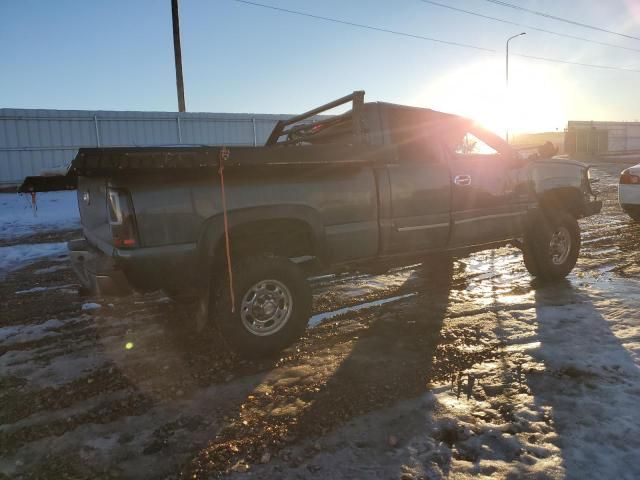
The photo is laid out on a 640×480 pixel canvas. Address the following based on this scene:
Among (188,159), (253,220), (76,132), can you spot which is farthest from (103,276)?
(76,132)

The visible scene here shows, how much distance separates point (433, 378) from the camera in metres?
3.11

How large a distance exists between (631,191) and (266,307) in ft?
29.3

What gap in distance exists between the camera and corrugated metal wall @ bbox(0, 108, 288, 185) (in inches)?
683

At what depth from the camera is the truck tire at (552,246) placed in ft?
17.1

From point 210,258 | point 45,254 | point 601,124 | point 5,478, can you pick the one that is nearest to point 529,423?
point 210,258

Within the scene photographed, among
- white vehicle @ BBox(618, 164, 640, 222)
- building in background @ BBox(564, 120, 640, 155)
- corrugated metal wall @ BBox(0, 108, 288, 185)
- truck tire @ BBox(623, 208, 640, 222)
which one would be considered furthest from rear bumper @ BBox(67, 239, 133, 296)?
building in background @ BBox(564, 120, 640, 155)

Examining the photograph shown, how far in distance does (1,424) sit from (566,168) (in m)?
6.08

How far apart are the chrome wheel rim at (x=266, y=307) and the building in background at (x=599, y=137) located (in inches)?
1921

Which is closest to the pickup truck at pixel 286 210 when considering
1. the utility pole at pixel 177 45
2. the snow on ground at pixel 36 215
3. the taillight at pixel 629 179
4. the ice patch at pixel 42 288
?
the ice patch at pixel 42 288

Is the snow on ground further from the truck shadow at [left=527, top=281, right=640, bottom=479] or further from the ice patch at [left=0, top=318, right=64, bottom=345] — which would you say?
the truck shadow at [left=527, top=281, right=640, bottom=479]

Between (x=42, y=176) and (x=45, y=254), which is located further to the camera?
(x=45, y=254)

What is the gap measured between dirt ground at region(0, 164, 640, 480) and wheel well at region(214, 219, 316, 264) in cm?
81

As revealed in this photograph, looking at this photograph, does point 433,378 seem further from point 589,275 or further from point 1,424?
point 589,275

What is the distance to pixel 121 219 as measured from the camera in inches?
119
